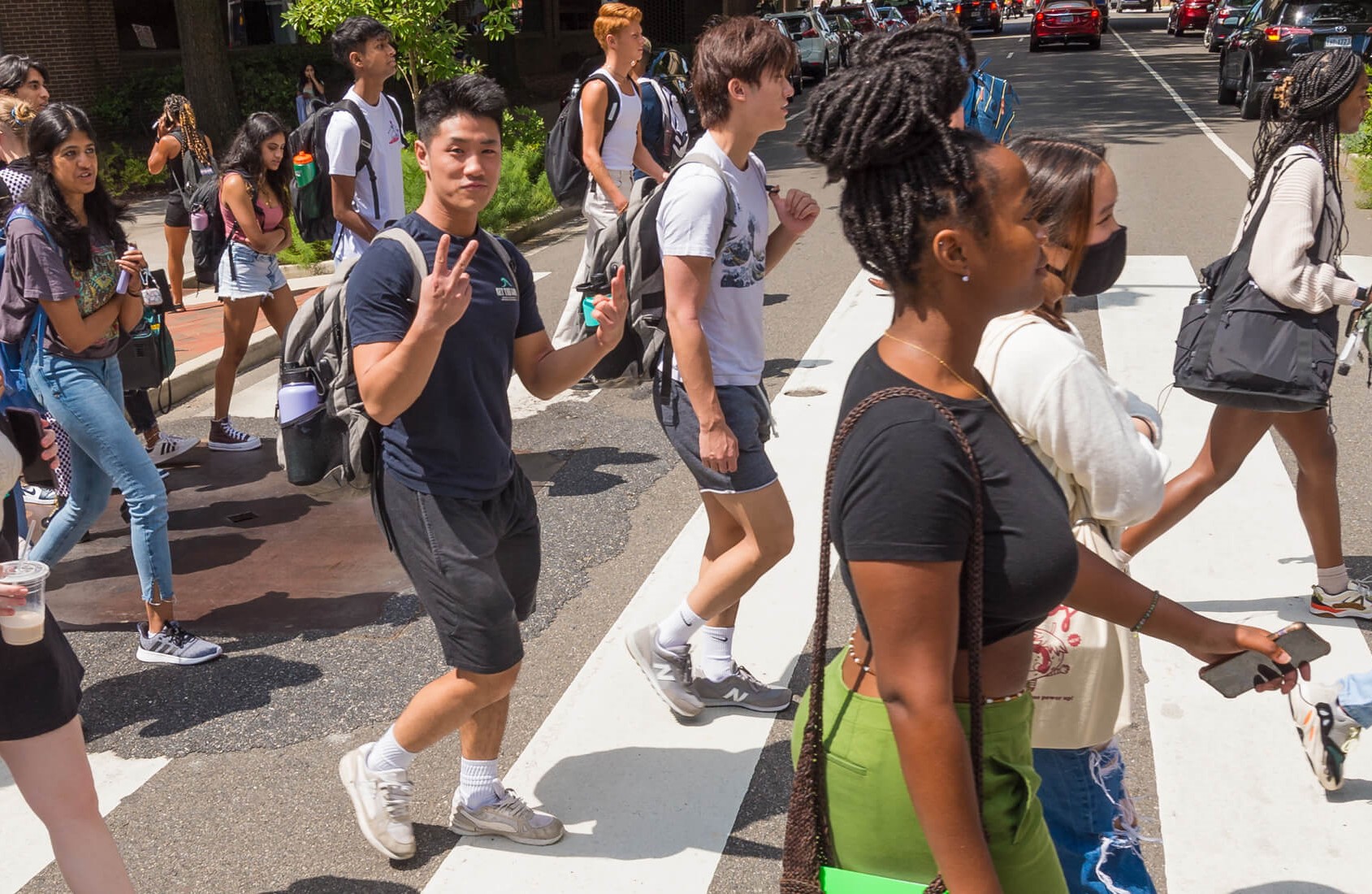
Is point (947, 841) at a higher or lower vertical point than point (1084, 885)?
higher

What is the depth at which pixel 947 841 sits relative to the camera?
6.06 feet

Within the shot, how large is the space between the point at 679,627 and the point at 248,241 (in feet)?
14.1

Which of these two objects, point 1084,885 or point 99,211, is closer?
point 1084,885

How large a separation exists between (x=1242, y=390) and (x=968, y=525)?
2.95 m

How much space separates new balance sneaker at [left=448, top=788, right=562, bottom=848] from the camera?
3.67 m

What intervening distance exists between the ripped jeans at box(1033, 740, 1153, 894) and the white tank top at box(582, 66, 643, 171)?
5966mm

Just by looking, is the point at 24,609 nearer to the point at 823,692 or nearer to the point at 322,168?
the point at 823,692

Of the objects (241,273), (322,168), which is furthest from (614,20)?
(241,273)

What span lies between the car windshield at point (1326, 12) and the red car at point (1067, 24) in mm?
20185

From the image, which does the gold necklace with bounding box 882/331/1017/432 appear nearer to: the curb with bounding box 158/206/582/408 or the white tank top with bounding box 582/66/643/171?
the curb with bounding box 158/206/582/408

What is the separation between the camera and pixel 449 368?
3318 mm

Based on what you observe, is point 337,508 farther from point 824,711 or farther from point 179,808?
point 824,711

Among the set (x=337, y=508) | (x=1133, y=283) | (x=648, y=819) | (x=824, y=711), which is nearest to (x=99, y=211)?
(x=337, y=508)

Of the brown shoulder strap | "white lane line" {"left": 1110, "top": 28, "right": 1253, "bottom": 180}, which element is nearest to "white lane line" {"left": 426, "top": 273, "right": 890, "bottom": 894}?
the brown shoulder strap
